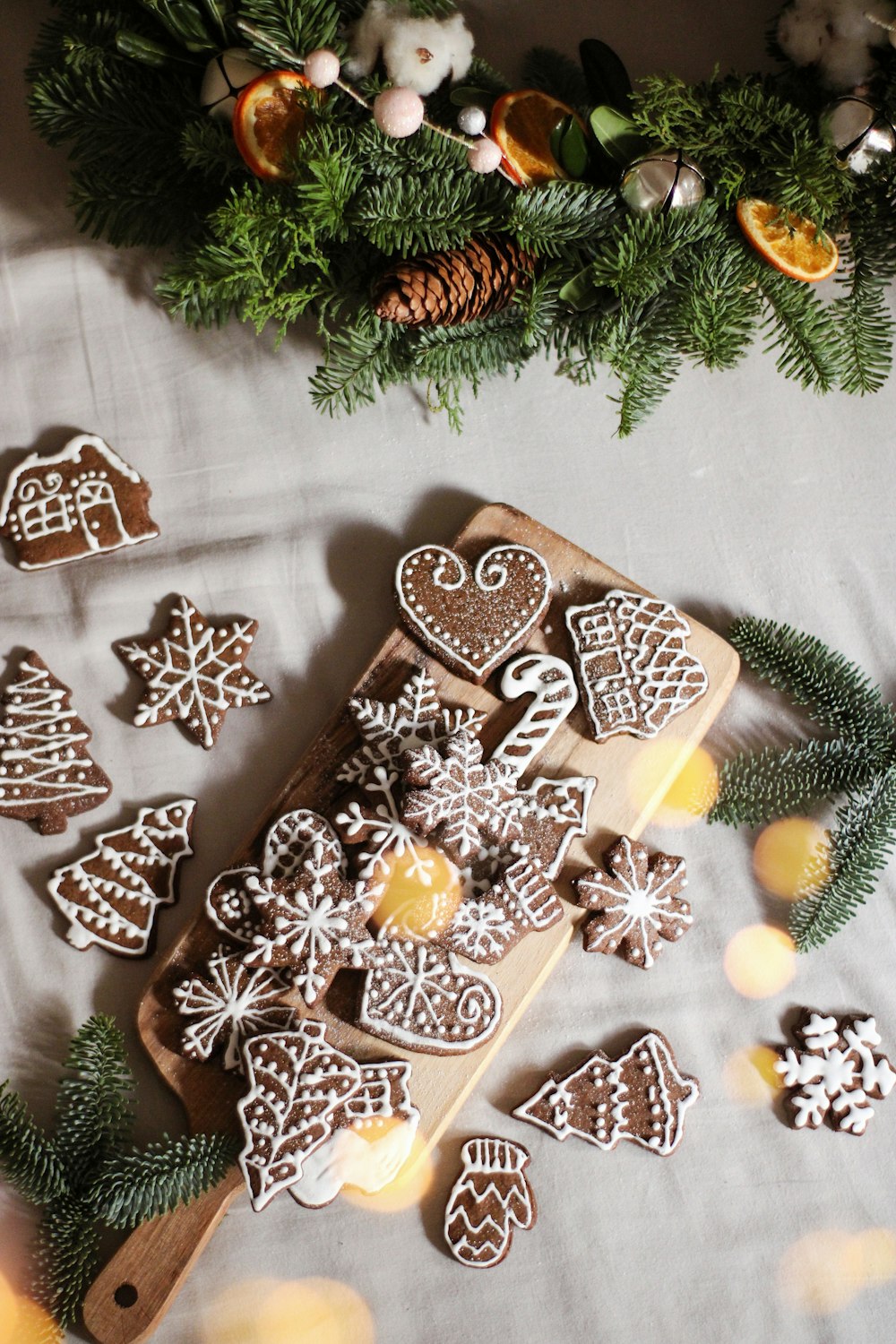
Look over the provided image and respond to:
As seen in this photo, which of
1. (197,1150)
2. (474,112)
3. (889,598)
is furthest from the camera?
(889,598)

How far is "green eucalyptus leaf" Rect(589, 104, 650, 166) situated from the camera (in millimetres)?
1079

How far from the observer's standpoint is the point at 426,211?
1082 mm

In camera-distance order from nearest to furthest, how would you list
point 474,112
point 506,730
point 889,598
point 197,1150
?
point 474,112 → point 197,1150 → point 506,730 → point 889,598

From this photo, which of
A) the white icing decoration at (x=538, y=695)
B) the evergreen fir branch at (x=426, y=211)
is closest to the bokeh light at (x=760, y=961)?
the white icing decoration at (x=538, y=695)

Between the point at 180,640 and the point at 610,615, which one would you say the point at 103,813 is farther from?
the point at 610,615

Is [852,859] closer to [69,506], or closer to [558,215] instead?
[558,215]

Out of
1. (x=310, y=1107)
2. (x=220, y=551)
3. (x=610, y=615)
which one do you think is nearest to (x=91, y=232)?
(x=220, y=551)

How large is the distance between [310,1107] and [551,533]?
79 cm

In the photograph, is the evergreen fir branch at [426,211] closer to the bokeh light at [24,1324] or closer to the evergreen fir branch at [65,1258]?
the evergreen fir branch at [65,1258]

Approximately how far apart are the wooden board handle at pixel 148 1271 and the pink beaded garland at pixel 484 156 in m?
1.17

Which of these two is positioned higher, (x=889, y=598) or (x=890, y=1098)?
(x=889, y=598)

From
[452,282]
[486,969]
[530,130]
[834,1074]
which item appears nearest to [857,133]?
[530,130]

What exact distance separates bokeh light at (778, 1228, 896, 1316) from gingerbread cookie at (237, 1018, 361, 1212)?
648 mm

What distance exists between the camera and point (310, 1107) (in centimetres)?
117
